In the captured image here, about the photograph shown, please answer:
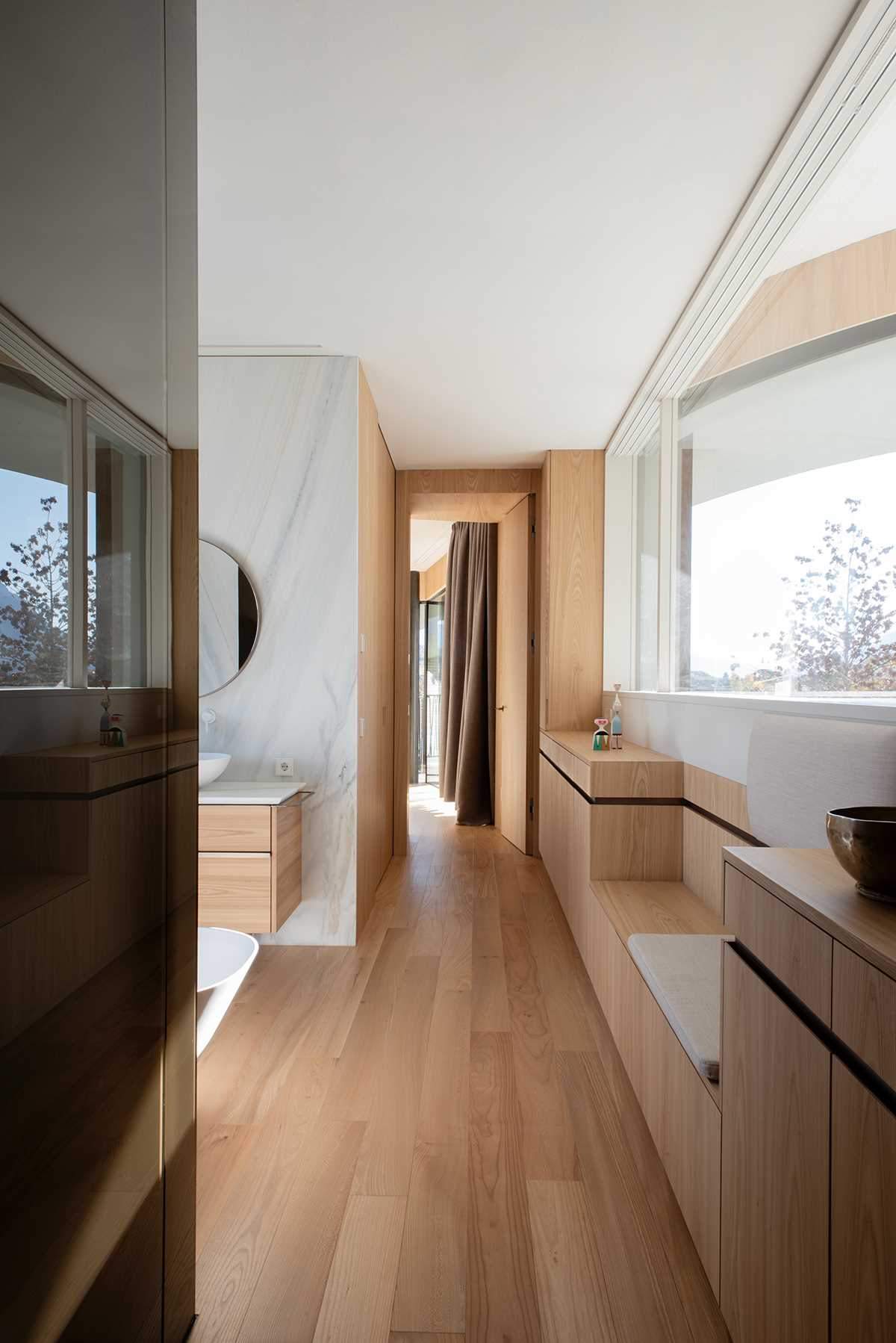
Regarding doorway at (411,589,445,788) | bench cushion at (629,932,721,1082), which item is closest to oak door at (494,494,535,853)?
doorway at (411,589,445,788)

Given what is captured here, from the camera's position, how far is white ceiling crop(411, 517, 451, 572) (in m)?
7.07

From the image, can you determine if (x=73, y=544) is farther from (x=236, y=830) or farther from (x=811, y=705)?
(x=236, y=830)

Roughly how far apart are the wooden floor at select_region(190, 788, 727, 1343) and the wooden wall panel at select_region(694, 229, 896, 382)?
2.29 m

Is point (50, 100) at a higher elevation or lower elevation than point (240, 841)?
higher

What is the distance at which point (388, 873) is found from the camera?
4.53 m

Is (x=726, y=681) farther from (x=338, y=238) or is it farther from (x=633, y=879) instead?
(x=338, y=238)

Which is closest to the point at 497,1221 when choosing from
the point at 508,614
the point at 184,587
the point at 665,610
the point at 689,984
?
the point at 689,984

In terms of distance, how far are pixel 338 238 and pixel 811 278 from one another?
4.91ft

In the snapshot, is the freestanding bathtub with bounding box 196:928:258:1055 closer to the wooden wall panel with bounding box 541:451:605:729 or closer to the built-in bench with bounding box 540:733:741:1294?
the built-in bench with bounding box 540:733:741:1294

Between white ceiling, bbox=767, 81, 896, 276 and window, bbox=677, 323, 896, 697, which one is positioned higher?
white ceiling, bbox=767, 81, 896, 276

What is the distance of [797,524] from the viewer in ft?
7.55

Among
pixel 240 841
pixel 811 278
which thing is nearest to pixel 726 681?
pixel 811 278

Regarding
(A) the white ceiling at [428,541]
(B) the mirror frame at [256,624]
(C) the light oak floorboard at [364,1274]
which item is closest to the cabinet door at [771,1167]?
(C) the light oak floorboard at [364,1274]

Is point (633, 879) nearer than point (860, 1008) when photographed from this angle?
No
